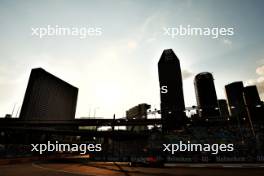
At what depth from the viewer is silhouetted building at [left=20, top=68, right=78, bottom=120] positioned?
143250 millimetres

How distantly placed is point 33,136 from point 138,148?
9776 centimetres

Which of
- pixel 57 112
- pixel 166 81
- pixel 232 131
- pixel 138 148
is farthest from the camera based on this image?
pixel 166 81

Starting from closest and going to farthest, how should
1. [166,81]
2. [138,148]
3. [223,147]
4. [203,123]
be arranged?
[223,147] < [138,148] < [203,123] < [166,81]

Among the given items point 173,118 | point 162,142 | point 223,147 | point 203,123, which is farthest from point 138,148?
point 173,118

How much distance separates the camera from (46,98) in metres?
160

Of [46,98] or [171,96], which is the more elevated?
[171,96]

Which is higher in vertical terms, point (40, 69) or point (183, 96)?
point (40, 69)

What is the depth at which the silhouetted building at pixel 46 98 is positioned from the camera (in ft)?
470

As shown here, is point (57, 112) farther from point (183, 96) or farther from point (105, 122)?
point (183, 96)

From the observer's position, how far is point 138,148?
212ft

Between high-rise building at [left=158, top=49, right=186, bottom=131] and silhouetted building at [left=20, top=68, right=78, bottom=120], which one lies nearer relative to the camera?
high-rise building at [left=158, top=49, right=186, bottom=131]

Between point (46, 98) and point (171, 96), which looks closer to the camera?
point (46, 98)

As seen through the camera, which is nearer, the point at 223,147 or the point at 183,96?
the point at 223,147

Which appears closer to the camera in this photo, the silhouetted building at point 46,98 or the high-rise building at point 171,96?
the high-rise building at point 171,96
